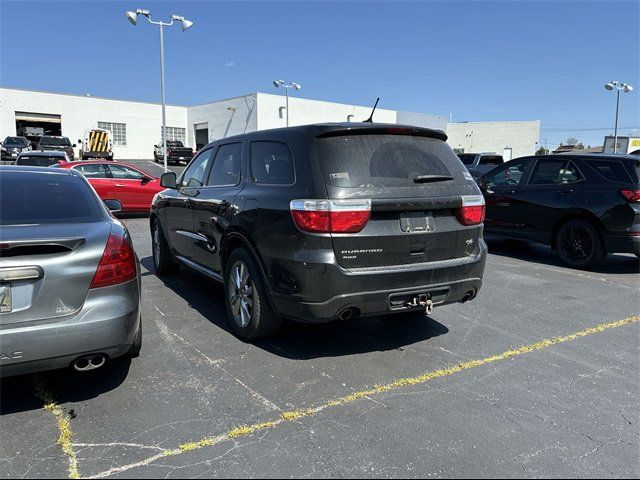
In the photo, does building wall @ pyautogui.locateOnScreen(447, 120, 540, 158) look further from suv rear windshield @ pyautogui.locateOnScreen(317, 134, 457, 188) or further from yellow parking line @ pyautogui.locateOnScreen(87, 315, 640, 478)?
suv rear windshield @ pyautogui.locateOnScreen(317, 134, 457, 188)

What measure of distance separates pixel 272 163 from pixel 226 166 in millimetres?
991

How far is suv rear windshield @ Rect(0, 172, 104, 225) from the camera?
3.39 metres

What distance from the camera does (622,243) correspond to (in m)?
7.03

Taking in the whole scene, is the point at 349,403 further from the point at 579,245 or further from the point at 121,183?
the point at 121,183

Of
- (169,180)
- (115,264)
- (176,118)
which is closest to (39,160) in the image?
(169,180)

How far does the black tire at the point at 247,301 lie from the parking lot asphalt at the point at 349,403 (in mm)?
134

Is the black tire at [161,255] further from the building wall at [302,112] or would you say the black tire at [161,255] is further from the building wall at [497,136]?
the building wall at [497,136]

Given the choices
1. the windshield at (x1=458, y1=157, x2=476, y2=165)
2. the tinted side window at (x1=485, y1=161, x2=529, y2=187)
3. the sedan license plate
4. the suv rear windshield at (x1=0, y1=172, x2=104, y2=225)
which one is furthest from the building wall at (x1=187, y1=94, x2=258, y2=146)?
the sedan license plate

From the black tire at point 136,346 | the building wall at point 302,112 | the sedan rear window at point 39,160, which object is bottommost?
the black tire at point 136,346

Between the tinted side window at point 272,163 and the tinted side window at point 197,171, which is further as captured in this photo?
the tinted side window at point 197,171

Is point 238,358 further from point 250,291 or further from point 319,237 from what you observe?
point 319,237

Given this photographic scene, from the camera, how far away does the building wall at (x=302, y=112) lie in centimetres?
4091

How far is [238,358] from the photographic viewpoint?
13.1ft

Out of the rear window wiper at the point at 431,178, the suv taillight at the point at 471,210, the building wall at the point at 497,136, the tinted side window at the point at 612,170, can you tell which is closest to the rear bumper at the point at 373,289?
the suv taillight at the point at 471,210
